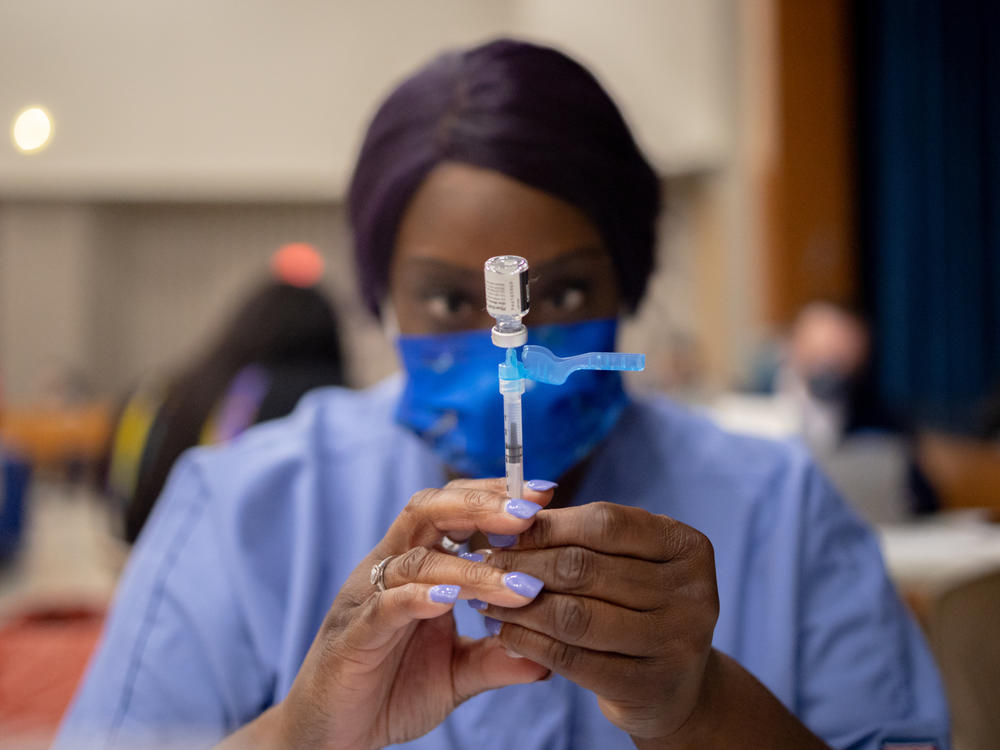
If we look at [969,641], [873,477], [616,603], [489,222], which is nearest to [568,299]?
[489,222]

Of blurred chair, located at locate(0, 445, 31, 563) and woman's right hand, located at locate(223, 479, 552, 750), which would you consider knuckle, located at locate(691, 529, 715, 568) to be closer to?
woman's right hand, located at locate(223, 479, 552, 750)

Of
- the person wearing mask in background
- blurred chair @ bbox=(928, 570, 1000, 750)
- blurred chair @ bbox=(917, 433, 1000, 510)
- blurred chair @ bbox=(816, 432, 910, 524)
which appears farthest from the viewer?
blurred chair @ bbox=(917, 433, 1000, 510)

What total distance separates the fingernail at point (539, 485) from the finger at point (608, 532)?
0.01 meters

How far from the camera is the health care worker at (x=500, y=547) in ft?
1.30

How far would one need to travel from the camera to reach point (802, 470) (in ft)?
→ 2.17

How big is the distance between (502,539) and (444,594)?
0.04 metres

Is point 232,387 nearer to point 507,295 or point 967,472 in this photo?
point 507,295

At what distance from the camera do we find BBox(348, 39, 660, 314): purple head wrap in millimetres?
478

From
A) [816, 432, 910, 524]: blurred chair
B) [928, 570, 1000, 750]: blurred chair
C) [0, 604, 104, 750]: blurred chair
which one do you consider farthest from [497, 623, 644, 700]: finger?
[816, 432, 910, 524]: blurred chair

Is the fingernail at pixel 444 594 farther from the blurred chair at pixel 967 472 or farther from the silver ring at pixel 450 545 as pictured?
the blurred chair at pixel 967 472

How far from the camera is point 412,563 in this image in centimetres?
40

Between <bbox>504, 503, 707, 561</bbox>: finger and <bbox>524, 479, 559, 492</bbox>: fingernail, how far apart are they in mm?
11

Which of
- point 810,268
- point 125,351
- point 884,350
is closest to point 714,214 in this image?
point 810,268

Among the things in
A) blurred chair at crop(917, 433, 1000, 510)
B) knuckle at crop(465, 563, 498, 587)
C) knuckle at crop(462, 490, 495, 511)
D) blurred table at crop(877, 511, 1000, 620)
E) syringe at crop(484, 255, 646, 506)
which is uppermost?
syringe at crop(484, 255, 646, 506)
